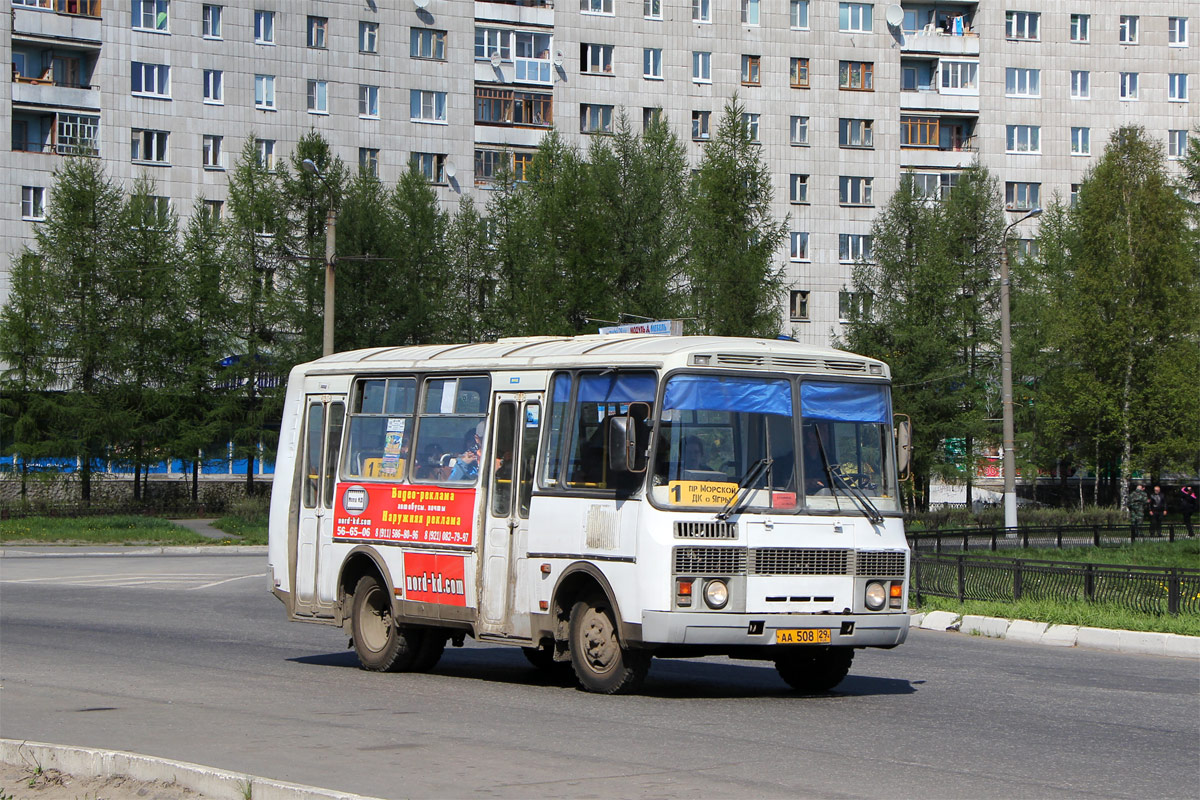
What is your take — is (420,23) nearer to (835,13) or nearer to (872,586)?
(835,13)

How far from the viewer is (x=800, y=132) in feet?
245

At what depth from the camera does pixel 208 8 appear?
6550 cm

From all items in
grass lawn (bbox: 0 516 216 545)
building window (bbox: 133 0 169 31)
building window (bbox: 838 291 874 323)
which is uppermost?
building window (bbox: 133 0 169 31)

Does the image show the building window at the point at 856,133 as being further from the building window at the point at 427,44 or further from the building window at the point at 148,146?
the building window at the point at 148,146

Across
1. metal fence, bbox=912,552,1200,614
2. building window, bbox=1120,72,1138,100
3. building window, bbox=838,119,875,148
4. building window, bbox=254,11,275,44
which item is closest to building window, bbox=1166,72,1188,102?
building window, bbox=1120,72,1138,100

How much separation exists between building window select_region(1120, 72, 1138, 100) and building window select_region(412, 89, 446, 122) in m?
34.9

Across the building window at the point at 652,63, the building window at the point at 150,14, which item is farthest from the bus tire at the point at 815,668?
the building window at the point at 652,63

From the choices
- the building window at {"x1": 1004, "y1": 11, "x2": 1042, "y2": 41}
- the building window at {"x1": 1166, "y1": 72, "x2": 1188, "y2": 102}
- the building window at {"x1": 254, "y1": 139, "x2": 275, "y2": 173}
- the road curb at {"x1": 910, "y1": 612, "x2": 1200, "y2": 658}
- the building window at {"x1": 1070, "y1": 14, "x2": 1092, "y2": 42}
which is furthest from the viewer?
the building window at {"x1": 1166, "y1": 72, "x2": 1188, "y2": 102}

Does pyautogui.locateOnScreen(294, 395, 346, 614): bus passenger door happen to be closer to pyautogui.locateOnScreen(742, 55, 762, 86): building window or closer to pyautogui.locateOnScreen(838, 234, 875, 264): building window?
pyautogui.locateOnScreen(742, 55, 762, 86): building window

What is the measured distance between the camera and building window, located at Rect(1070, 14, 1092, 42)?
77.8 metres

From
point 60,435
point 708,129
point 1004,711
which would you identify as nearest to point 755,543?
point 1004,711

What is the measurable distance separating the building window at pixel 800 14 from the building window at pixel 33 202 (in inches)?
1413

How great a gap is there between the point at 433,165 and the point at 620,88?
9705mm

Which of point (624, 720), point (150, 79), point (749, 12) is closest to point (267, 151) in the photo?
point (150, 79)
